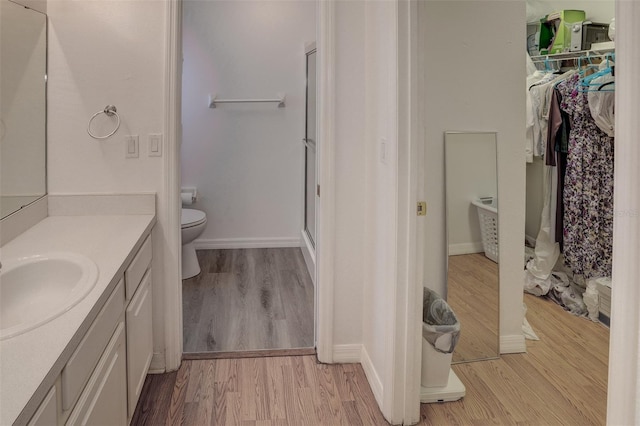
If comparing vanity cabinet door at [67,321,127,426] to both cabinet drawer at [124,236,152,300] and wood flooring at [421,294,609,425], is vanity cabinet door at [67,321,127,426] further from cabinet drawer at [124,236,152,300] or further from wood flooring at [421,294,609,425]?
wood flooring at [421,294,609,425]

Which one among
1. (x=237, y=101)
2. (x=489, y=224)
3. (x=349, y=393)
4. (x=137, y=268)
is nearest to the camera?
(x=137, y=268)

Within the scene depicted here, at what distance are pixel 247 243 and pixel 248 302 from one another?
4.34 feet

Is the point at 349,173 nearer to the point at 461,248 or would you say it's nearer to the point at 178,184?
the point at 461,248

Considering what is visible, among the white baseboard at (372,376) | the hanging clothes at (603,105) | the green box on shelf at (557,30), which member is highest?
the green box on shelf at (557,30)

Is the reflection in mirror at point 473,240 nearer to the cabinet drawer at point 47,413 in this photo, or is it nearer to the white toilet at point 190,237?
the white toilet at point 190,237

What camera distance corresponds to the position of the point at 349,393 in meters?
2.77

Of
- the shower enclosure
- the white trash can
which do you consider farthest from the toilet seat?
the white trash can

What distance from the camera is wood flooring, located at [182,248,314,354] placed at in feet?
11.0

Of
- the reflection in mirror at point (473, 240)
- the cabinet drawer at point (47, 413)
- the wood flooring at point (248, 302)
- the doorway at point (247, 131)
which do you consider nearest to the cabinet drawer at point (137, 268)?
the wood flooring at point (248, 302)

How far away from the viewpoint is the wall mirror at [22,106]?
2.26 m

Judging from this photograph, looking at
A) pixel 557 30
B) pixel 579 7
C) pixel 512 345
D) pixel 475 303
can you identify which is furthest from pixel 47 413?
pixel 579 7

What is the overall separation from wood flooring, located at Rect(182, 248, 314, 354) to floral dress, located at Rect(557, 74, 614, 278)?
5.62 feet

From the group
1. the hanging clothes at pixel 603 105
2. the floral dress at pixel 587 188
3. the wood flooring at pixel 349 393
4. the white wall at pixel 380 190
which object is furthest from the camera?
the floral dress at pixel 587 188

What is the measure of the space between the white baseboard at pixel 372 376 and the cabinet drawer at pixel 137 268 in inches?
43.8
